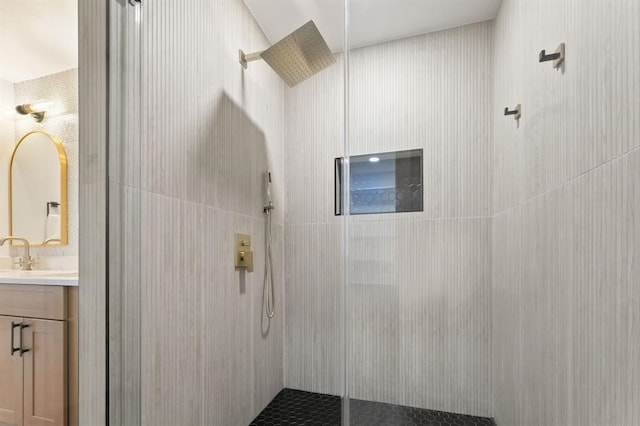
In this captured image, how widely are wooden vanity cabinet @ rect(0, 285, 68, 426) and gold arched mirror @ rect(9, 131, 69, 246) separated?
21.5 inches

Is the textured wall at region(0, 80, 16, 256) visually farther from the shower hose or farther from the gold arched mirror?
the shower hose

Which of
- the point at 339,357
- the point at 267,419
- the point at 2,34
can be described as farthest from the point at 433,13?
the point at 267,419

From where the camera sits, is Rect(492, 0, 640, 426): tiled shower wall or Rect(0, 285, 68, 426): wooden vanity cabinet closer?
Rect(492, 0, 640, 426): tiled shower wall

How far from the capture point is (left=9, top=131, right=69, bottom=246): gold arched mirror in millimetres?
1588

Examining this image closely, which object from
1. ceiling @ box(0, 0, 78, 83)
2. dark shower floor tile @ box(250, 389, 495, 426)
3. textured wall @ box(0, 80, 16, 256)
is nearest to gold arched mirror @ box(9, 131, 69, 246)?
textured wall @ box(0, 80, 16, 256)

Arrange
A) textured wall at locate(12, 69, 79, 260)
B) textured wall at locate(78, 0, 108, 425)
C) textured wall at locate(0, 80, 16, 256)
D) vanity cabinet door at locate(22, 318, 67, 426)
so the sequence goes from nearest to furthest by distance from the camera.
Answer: textured wall at locate(78, 0, 108, 425)
vanity cabinet door at locate(22, 318, 67, 426)
textured wall at locate(0, 80, 16, 256)
textured wall at locate(12, 69, 79, 260)

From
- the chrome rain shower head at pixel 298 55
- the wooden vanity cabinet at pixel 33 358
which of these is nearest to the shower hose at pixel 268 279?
the chrome rain shower head at pixel 298 55

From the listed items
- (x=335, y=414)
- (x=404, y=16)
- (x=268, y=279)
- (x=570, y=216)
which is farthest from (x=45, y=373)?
(x=404, y=16)

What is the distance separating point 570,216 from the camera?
75cm

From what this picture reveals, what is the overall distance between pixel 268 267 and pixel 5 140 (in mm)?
1500

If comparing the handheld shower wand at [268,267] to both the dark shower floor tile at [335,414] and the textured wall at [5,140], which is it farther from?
the textured wall at [5,140]

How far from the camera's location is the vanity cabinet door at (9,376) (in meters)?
1.21

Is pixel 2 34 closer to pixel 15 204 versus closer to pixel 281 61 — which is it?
pixel 15 204

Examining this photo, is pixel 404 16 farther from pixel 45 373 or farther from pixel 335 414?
pixel 45 373
